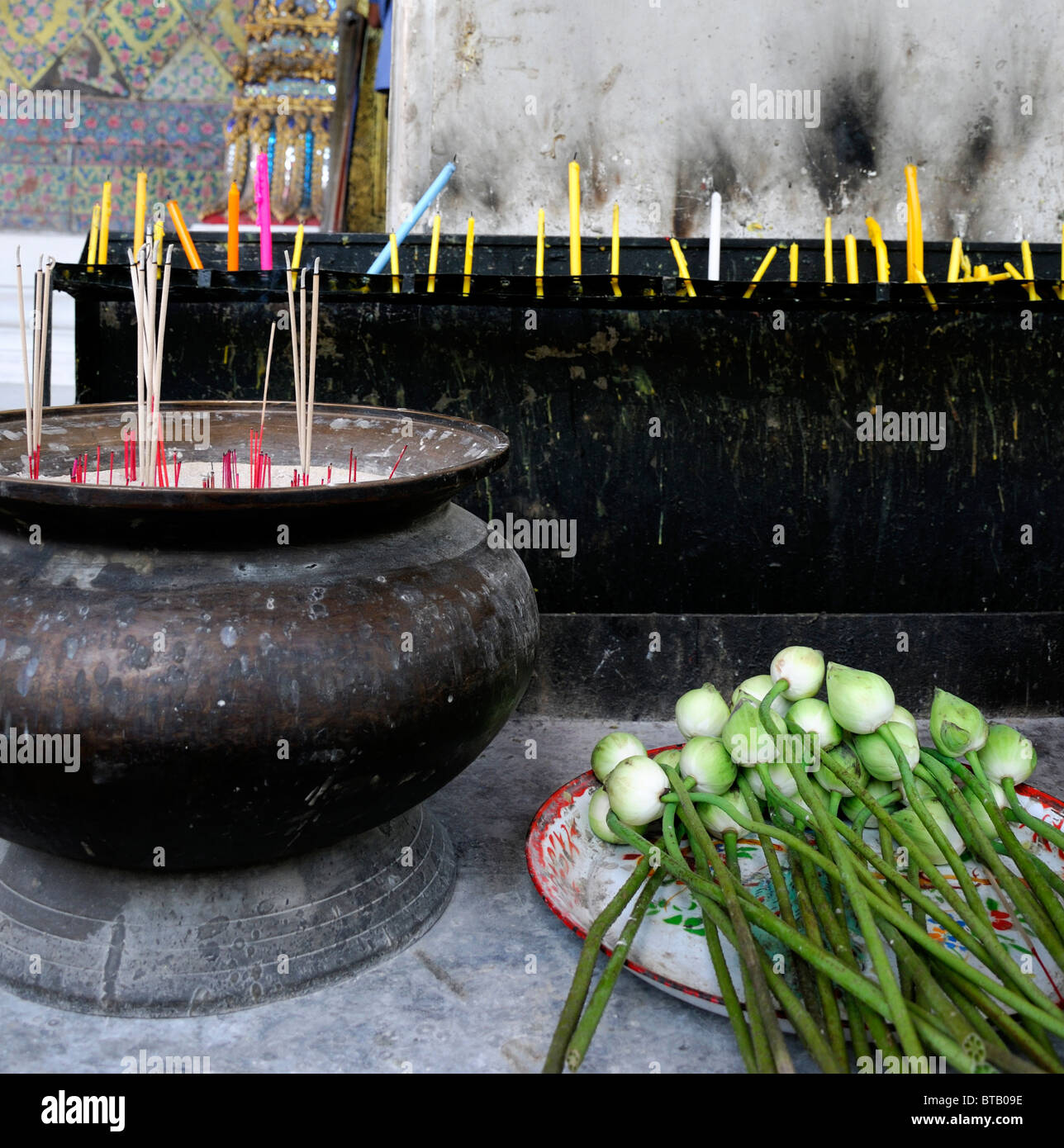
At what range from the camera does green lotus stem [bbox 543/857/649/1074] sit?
4.78 ft

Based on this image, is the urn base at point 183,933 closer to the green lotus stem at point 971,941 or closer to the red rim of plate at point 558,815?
the red rim of plate at point 558,815

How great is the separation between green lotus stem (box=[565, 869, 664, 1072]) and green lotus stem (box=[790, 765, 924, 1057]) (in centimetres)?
30

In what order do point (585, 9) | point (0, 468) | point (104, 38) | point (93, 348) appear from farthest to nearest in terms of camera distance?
point (104, 38) < point (585, 9) < point (93, 348) < point (0, 468)

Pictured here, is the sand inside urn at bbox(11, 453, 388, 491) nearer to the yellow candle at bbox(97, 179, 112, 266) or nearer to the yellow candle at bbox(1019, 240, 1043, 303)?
the yellow candle at bbox(97, 179, 112, 266)

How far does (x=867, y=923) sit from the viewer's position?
1539mm

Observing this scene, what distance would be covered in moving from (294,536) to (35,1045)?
0.86 metres

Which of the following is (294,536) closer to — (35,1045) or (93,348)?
(35,1045)

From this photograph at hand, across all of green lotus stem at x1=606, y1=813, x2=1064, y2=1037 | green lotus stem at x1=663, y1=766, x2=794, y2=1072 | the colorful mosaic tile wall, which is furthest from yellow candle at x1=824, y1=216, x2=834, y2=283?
the colorful mosaic tile wall

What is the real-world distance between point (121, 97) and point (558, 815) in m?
7.05

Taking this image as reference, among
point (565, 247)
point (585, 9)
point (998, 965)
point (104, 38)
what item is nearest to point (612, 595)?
point (565, 247)

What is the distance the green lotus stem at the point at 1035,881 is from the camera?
160cm

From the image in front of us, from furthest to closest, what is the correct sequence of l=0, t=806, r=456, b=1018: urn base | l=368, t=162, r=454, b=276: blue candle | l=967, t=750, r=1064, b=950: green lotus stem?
l=368, t=162, r=454, b=276: blue candle < l=0, t=806, r=456, b=1018: urn base < l=967, t=750, r=1064, b=950: green lotus stem

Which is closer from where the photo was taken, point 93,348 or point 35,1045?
point 35,1045
